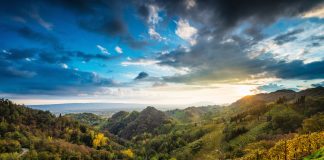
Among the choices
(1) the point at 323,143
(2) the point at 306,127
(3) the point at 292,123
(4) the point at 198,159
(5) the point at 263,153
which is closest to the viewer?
(1) the point at 323,143

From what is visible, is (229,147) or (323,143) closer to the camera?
(323,143)

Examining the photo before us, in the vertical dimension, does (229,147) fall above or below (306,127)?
below

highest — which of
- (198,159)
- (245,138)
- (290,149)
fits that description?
(290,149)

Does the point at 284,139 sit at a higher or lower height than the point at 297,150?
lower

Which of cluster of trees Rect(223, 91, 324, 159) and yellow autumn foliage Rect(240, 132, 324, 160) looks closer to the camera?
yellow autumn foliage Rect(240, 132, 324, 160)

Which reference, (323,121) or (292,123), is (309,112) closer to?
(292,123)

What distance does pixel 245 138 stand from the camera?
193500 millimetres

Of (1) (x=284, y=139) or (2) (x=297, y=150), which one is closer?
(2) (x=297, y=150)

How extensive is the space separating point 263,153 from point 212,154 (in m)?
118

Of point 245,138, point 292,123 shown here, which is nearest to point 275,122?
point 292,123

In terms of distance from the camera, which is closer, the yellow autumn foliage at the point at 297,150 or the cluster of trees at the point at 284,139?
the yellow autumn foliage at the point at 297,150

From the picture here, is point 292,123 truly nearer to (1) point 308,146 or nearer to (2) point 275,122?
(2) point 275,122

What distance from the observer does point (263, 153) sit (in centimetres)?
7850

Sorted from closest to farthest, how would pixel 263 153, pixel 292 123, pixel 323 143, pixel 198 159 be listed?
1. pixel 323 143
2. pixel 263 153
3. pixel 292 123
4. pixel 198 159
